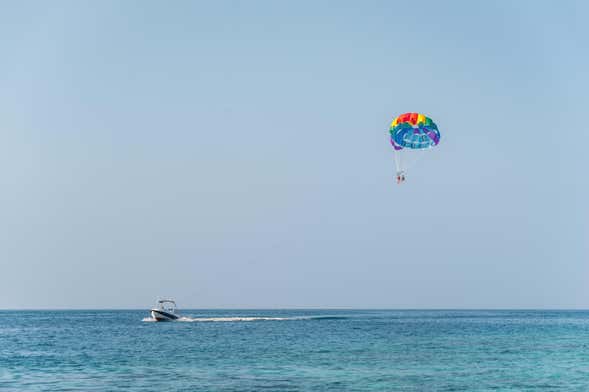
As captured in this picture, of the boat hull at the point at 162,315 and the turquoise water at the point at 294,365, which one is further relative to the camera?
the boat hull at the point at 162,315

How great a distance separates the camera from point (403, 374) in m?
48.6

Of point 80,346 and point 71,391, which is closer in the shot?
point 71,391

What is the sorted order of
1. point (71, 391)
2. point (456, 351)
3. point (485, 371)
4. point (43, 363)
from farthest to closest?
point (456, 351) → point (43, 363) → point (485, 371) → point (71, 391)

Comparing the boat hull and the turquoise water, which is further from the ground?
the boat hull

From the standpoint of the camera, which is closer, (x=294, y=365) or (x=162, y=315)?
(x=294, y=365)

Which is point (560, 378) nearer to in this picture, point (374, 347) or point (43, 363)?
point (374, 347)

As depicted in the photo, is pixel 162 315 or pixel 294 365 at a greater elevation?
pixel 162 315

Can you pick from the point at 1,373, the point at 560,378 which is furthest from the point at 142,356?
the point at 560,378

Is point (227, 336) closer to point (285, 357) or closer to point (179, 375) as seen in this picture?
point (285, 357)

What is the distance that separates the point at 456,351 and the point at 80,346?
33892mm

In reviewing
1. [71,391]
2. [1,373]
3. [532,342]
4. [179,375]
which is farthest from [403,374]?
[532,342]

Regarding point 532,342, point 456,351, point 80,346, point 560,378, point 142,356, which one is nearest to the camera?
point 560,378

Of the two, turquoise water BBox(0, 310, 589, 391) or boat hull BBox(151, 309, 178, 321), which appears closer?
turquoise water BBox(0, 310, 589, 391)

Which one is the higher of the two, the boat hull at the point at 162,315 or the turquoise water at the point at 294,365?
the boat hull at the point at 162,315
